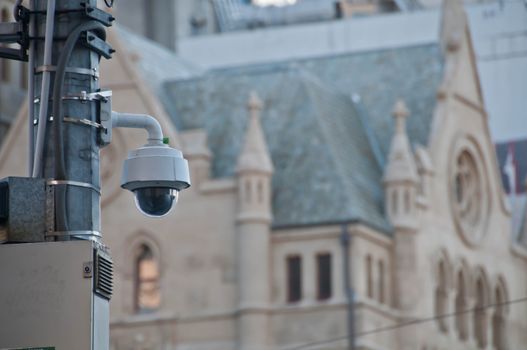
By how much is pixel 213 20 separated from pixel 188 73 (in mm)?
16264

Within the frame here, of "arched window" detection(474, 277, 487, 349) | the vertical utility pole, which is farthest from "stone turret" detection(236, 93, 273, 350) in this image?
the vertical utility pole

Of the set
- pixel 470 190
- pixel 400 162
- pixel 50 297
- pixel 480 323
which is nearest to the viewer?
pixel 50 297

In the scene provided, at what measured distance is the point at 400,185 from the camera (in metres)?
63.6

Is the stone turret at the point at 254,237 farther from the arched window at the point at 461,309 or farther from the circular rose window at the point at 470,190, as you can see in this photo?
the circular rose window at the point at 470,190

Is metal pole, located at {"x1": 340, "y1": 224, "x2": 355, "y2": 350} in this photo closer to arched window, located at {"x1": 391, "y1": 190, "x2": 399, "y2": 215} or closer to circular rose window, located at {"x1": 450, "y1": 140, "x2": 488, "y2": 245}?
arched window, located at {"x1": 391, "y1": 190, "x2": 399, "y2": 215}

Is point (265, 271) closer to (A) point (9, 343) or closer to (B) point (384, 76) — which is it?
(B) point (384, 76)

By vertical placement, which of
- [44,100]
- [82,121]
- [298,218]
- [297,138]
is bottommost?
[82,121]

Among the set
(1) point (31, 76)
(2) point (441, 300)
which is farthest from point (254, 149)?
(1) point (31, 76)

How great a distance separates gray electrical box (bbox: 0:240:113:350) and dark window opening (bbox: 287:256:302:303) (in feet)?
165

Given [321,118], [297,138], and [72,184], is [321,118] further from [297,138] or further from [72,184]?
[72,184]

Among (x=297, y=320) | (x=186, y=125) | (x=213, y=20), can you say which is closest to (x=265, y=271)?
(x=297, y=320)

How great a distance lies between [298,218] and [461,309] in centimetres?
919

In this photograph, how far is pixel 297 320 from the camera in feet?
201

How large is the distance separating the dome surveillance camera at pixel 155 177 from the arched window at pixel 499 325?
5840 cm
